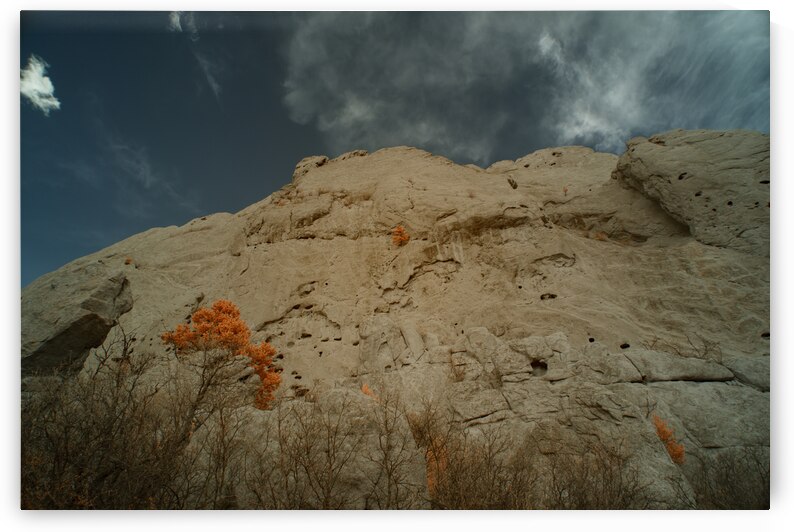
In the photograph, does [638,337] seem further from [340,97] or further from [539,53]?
[340,97]

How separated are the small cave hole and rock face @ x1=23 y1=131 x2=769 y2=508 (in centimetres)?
11

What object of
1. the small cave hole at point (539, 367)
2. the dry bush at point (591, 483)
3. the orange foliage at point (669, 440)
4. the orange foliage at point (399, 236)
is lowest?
the dry bush at point (591, 483)

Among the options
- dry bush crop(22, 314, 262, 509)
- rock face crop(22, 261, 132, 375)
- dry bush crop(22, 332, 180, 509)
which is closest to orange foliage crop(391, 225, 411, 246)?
rock face crop(22, 261, 132, 375)

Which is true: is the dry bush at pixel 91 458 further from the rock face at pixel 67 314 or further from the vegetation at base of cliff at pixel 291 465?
the rock face at pixel 67 314

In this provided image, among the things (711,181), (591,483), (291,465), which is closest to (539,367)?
(591,483)

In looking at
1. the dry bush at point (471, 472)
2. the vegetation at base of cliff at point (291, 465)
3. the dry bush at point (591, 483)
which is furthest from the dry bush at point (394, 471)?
the dry bush at point (591, 483)

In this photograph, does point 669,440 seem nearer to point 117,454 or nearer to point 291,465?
point 291,465

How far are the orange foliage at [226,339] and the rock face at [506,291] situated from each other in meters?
0.39

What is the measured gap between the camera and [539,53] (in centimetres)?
770

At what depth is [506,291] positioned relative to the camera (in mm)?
12852

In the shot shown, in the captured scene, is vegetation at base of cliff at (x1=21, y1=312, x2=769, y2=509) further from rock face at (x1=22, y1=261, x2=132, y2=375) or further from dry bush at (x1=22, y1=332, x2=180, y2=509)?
rock face at (x1=22, y1=261, x2=132, y2=375)

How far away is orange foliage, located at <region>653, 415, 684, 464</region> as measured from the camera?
6992 millimetres

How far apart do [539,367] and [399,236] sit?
7.33m

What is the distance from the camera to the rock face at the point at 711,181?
35.3 feet
